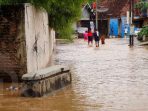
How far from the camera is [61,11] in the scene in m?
18.6

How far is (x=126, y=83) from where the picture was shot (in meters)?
14.6

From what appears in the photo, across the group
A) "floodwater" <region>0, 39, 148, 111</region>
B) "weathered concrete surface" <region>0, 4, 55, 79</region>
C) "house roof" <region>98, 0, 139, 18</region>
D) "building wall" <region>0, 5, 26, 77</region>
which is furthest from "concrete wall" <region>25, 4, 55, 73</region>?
"house roof" <region>98, 0, 139, 18</region>

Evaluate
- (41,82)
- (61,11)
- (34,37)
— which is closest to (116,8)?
(61,11)

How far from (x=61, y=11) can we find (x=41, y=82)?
7.01 m

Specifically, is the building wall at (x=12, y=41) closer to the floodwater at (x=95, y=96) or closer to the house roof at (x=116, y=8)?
the floodwater at (x=95, y=96)

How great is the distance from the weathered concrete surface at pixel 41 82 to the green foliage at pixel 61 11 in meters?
3.48

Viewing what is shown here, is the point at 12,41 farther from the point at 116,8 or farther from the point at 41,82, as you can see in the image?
the point at 116,8

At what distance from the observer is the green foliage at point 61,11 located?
16.1 meters

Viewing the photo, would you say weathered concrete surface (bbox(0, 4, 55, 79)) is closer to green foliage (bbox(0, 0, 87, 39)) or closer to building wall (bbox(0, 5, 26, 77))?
building wall (bbox(0, 5, 26, 77))

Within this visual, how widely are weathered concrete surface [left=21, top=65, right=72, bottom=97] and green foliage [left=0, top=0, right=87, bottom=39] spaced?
3.48 metres

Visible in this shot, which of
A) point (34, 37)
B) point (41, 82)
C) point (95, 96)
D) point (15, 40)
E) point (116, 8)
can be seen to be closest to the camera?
point (41, 82)

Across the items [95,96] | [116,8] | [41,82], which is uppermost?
[116,8]

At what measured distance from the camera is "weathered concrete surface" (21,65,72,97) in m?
12.0

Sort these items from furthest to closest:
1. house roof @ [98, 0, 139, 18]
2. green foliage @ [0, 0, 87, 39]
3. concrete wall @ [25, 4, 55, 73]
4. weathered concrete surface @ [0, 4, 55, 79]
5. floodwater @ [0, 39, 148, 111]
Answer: house roof @ [98, 0, 139, 18]
green foliage @ [0, 0, 87, 39]
concrete wall @ [25, 4, 55, 73]
weathered concrete surface @ [0, 4, 55, 79]
floodwater @ [0, 39, 148, 111]
